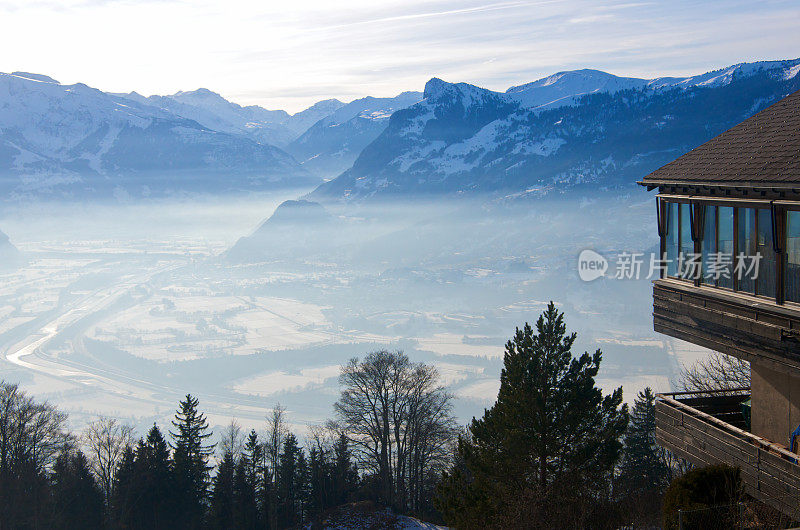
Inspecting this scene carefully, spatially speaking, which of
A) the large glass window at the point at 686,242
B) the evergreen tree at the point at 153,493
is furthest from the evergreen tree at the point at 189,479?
the large glass window at the point at 686,242

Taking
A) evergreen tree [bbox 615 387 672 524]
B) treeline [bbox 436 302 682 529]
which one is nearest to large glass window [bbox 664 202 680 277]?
treeline [bbox 436 302 682 529]

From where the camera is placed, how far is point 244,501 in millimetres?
51781

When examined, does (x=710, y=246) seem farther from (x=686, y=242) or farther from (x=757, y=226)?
(x=757, y=226)

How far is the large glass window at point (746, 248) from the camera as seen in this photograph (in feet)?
43.6

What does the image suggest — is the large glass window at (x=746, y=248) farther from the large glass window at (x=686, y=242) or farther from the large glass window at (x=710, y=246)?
the large glass window at (x=686, y=242)

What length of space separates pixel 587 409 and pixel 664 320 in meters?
8.95

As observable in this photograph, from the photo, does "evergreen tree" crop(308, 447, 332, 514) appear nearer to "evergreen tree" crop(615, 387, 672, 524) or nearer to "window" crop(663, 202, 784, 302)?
"evergreen tree" crop(615, 387, 672, 524)

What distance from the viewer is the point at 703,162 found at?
15062 millimetres

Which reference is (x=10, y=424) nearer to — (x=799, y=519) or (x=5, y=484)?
(x=5, y=484)

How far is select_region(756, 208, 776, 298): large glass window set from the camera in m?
12.8

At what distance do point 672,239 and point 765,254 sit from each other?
2901 mm

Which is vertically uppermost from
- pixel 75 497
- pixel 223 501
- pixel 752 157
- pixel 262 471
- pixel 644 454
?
pixel 752 157

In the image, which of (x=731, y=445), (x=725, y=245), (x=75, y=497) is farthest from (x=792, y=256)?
(x=75, y=497)

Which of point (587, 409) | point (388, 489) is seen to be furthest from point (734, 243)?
point (388, 489)
